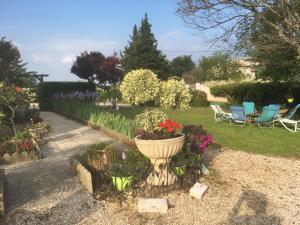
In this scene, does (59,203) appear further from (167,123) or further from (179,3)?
(179,3)

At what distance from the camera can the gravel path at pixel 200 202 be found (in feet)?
15.6

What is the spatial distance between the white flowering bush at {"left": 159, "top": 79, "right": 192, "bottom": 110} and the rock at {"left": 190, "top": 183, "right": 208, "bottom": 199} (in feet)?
7.14

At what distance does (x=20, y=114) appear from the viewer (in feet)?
46.6

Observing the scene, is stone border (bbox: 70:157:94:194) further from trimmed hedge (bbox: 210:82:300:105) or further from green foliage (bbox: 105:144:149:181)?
trimmed hedge (bbox: 210:82:300:105)

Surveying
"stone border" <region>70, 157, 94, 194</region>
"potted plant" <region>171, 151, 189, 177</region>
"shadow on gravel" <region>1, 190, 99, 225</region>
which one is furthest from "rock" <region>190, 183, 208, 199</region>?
"stone border" <region>70, 157, 94, 194</region>

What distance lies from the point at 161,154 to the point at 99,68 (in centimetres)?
1560

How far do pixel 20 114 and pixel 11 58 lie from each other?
20.1m

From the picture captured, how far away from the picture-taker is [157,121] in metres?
6.31

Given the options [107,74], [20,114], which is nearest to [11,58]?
[107,74]

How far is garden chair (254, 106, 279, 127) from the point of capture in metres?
12.4

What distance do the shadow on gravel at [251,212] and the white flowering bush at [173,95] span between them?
2.48m

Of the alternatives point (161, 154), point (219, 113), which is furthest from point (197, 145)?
point (219, 113)

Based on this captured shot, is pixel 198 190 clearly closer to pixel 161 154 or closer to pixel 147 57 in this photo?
pixel 161 154

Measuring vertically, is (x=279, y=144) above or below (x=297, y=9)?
below
